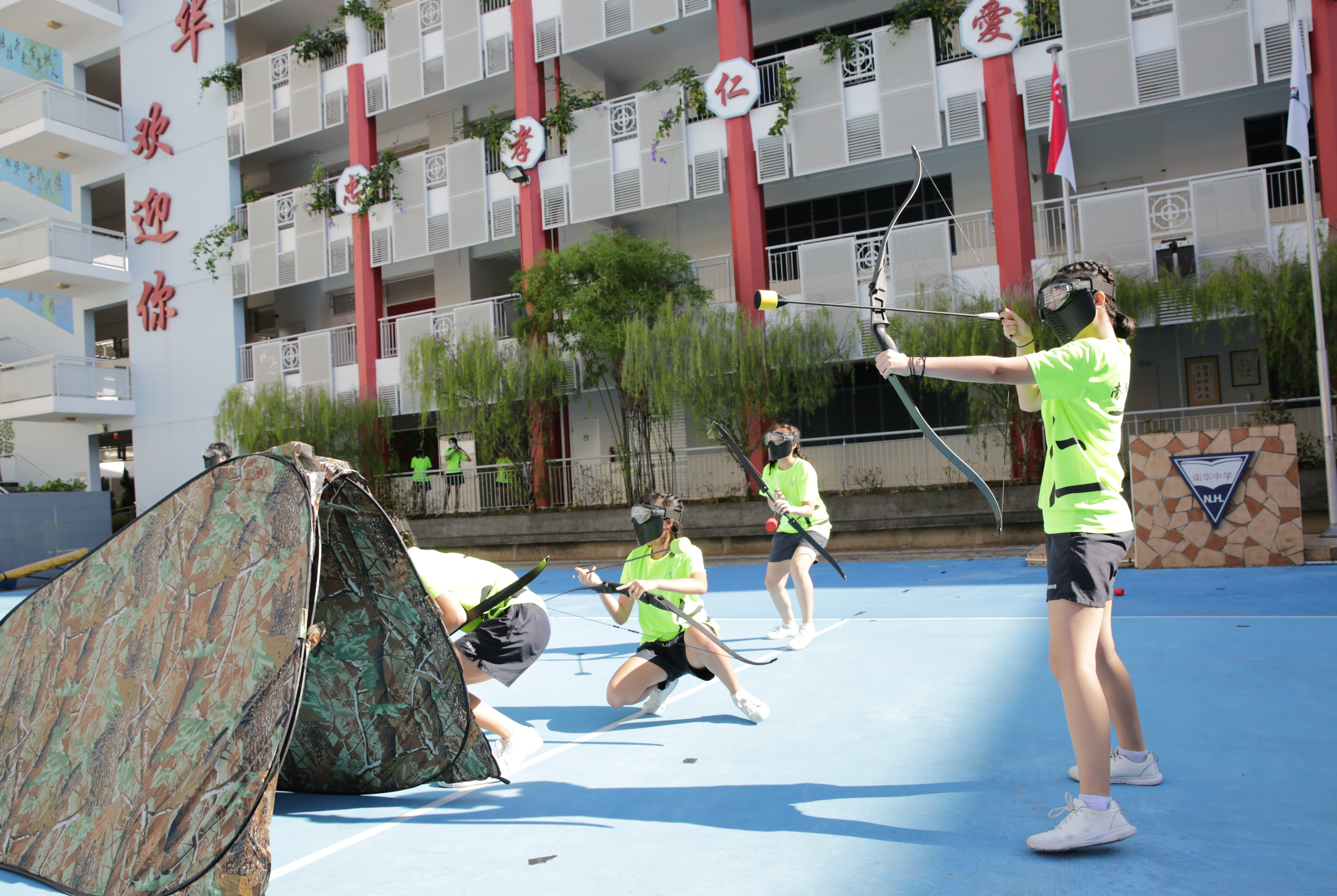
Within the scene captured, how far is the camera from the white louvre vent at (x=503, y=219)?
68.9ft

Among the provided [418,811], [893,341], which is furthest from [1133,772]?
[418,811]

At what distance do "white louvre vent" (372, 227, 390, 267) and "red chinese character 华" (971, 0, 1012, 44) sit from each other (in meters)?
14.1

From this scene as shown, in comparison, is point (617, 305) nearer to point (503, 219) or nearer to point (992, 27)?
point (503, 219)

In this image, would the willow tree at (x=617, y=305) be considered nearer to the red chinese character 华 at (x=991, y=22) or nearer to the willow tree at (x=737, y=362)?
the willow tree at (x=737, y=362)

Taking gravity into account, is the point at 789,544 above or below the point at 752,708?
above

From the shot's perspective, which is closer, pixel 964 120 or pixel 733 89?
pixel 964 120

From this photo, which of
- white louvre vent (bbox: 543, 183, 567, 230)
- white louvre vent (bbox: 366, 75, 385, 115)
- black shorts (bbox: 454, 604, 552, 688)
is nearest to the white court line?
black shorts (bbox: 454, 604, 552, 688)

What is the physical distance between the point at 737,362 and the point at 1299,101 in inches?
354

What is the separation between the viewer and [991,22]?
1641 cm

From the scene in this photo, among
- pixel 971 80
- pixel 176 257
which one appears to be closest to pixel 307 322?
pixel 176 257

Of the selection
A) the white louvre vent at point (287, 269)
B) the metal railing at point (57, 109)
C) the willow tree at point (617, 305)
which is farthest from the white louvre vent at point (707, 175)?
Result: the metal railing at point (57, 109)

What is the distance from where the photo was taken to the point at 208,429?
25.3 metres

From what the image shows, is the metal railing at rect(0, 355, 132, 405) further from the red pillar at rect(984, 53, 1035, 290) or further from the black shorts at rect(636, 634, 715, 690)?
the black shorts at rect(636, 634, 715, 690)

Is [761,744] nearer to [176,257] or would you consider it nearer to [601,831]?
[601,831]
